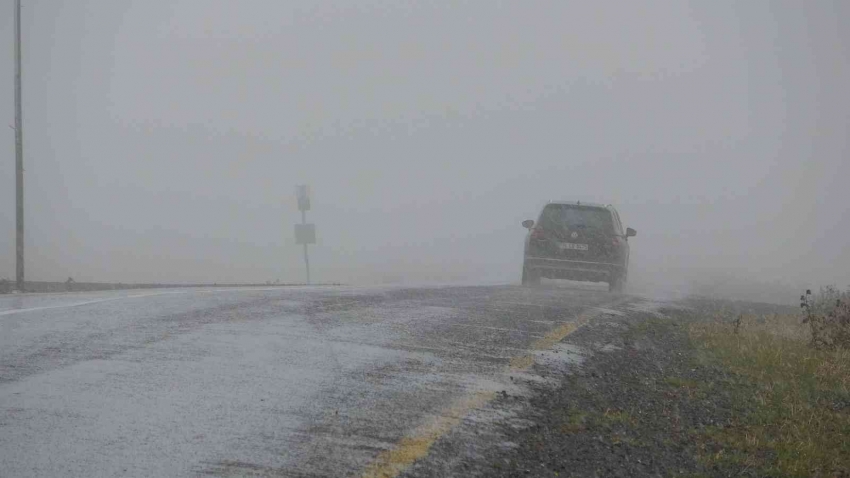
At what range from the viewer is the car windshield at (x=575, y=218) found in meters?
18.6

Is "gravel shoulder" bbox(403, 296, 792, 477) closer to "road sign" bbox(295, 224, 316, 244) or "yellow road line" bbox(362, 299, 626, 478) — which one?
"yellow road line" bbox(362, 299, 626, 478)

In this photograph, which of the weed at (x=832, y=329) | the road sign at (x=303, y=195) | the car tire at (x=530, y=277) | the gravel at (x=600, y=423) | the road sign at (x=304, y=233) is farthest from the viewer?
the road sign at (x=303, y=195)

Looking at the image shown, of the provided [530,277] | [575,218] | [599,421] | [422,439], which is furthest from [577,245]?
[422,439]

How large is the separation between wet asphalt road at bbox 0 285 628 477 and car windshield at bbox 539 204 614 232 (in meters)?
8.79

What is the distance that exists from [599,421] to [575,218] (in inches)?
527

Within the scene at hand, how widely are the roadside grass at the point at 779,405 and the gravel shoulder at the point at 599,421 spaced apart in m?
0.09

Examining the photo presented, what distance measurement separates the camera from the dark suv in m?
18.5

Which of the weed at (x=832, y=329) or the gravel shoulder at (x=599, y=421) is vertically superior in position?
the weed at (x=832, y=329)

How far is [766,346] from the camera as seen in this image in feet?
30.7

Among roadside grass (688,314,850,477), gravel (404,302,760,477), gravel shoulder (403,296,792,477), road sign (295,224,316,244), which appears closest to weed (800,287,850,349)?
roadside grass (688,314,850,477)

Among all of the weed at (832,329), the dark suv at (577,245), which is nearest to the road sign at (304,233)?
the dark suv at (577,245)

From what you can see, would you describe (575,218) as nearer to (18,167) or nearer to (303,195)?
(18,167)

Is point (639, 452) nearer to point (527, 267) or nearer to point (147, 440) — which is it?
point (147, 440)

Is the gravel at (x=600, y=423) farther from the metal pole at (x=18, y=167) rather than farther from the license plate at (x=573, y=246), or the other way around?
the metal pole at (x=18, y=167)
